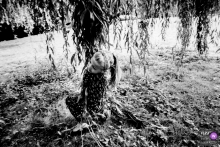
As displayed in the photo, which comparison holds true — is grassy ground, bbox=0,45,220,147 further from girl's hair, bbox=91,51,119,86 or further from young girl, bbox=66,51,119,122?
girl's hair, bbox=91,51,119,86

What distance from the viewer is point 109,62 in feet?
6.94

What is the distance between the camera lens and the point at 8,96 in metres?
3.46

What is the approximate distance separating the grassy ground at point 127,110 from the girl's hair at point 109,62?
658 mm

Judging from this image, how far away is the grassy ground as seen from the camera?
7.77ft

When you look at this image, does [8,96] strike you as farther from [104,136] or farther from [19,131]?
[104,136]

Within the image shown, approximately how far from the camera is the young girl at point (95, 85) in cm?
207

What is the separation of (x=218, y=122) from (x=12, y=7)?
11.0 ft

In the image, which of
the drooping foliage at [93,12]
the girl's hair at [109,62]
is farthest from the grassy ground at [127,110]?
the drooping foliage at [93,12]

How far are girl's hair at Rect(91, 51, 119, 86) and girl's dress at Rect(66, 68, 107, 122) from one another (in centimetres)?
13

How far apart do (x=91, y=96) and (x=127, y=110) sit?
74 centimetres

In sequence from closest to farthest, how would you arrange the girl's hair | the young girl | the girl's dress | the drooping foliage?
the drooping foliage → the girl's hair → the young girl → the girl's dress

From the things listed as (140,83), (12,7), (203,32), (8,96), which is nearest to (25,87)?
(8,96)
